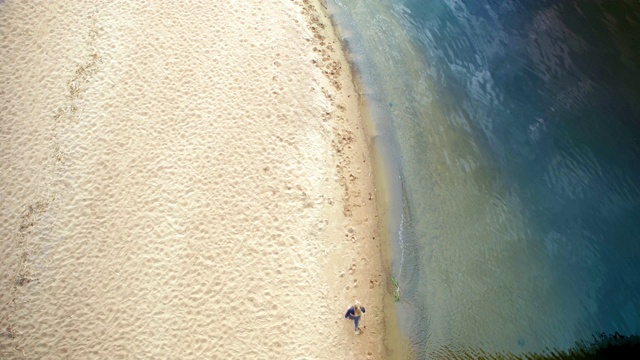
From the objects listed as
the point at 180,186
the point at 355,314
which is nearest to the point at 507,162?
the point at 355,314

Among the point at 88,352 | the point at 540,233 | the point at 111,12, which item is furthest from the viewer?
the point at 111,12

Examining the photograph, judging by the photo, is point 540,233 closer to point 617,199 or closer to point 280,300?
point 617,199

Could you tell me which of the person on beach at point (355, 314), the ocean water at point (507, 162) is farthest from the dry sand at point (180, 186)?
the ocean water at point (507, 162)

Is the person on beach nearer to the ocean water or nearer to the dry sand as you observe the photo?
the dry sand

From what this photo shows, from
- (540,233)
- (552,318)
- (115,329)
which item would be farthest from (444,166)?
(115,329)

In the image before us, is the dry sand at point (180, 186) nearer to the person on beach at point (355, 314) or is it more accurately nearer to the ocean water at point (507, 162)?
the person on beach at point (355, 314)

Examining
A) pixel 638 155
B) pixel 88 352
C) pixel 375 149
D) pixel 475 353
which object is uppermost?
pixel 638 155
